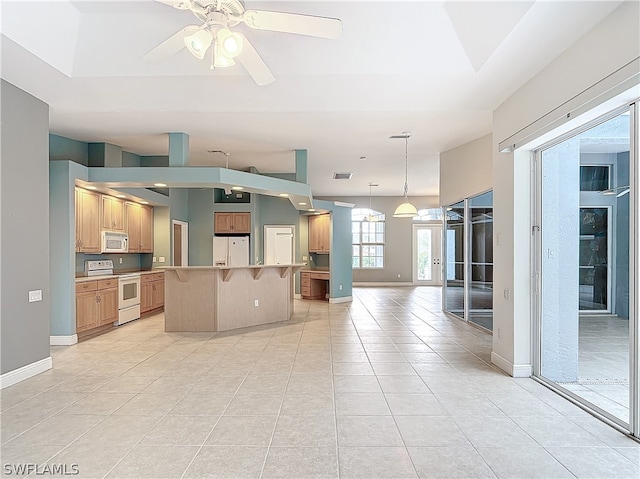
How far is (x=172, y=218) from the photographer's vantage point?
8633 mm

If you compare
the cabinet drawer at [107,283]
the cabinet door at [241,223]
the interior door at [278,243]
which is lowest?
the cabinet drawer at [107,283]

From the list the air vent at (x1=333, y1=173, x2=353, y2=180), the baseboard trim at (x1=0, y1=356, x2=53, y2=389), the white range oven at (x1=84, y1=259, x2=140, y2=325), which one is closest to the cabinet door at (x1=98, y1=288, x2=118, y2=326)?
the white range oven at (x1=84, y1=259, x2=140, y2=325)

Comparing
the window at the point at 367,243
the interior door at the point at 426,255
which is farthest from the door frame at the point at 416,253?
the window at the point at 367,243

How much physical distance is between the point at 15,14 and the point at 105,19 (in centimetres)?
69

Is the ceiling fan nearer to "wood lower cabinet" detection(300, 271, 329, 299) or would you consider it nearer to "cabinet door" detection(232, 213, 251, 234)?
"cabinet door" detection(232, 213, 251, 234)

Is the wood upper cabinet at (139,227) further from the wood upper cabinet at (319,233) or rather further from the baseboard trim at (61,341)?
the wood upper cabinet at (319,233)

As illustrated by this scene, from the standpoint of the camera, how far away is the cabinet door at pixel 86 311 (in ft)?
18.3

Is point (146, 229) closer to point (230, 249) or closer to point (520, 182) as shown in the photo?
point (230, 249)

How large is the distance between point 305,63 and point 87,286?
4538mm

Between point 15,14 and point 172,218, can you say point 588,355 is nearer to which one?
point 15,14

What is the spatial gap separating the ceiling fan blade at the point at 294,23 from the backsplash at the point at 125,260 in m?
5.41

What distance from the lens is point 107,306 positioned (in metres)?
6.25

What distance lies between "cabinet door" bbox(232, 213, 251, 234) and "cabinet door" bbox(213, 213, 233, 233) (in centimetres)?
10

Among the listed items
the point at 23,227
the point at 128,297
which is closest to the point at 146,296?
the point at 128,297
